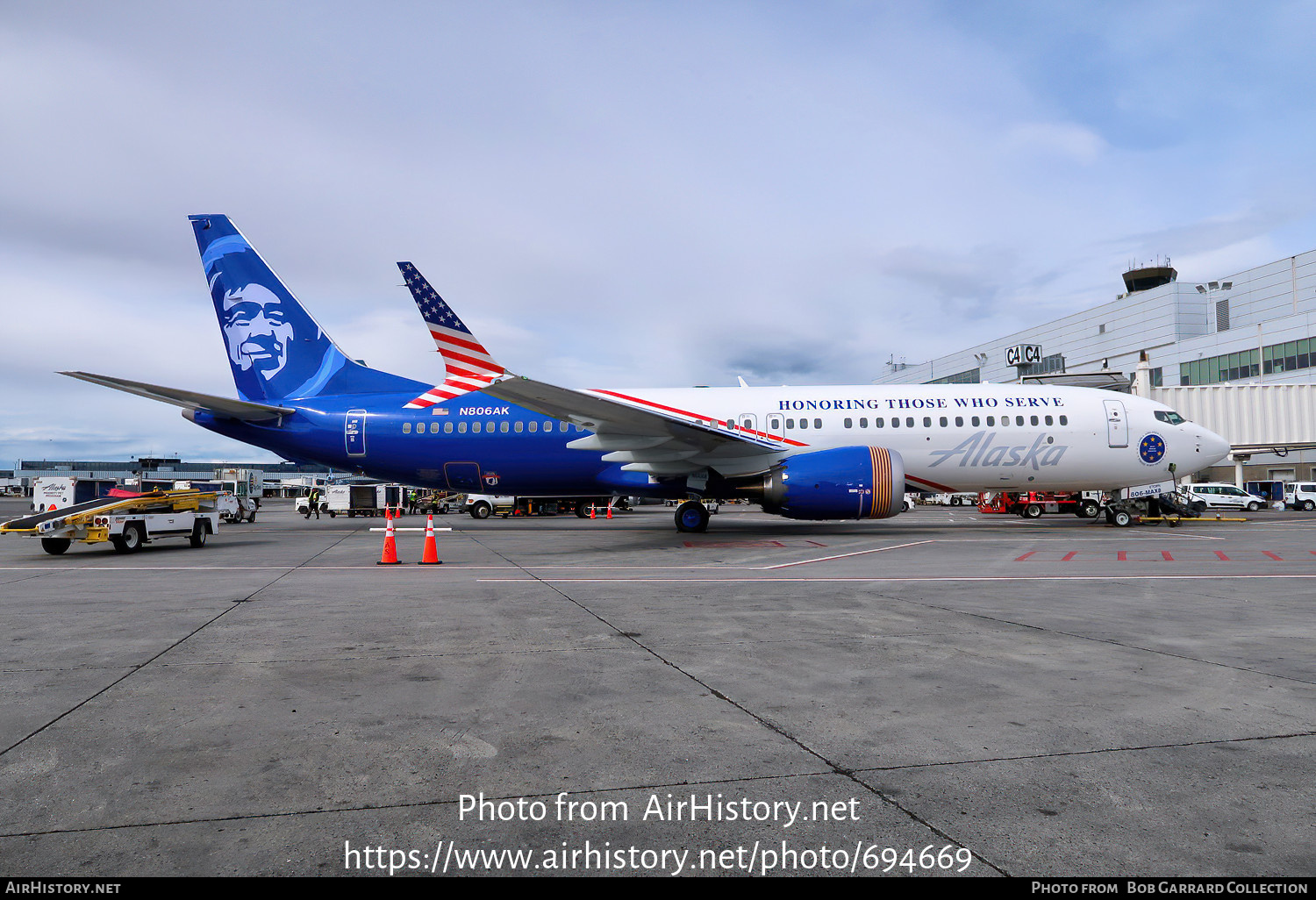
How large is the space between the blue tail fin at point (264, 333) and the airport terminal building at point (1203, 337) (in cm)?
3841

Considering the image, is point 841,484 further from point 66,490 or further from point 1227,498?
point 1227,498

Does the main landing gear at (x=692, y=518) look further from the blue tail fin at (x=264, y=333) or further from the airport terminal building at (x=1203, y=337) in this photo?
the airport terminal building at (x=1203, y=337)

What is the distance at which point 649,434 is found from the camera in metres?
16.2

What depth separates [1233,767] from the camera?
10.1 ft

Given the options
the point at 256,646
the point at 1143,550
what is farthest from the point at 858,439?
the point at 256,646

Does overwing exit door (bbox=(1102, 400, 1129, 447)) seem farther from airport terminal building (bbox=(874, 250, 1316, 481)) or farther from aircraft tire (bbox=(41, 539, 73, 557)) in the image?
airport terminal building (bbox=(874, 250, 1316, 481))

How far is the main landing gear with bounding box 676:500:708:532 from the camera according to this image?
17797mm

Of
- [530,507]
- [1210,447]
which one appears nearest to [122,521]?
[1210,447]

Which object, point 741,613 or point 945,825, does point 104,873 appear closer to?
point 945,825

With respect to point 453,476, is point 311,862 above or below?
below

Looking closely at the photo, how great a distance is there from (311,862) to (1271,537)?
780 inches

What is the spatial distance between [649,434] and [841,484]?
14.0 feet

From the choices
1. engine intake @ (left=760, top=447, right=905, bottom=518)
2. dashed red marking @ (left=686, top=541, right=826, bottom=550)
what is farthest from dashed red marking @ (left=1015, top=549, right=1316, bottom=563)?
dashed red marking @ (left=686, top=541, right=826, bottom=550)
